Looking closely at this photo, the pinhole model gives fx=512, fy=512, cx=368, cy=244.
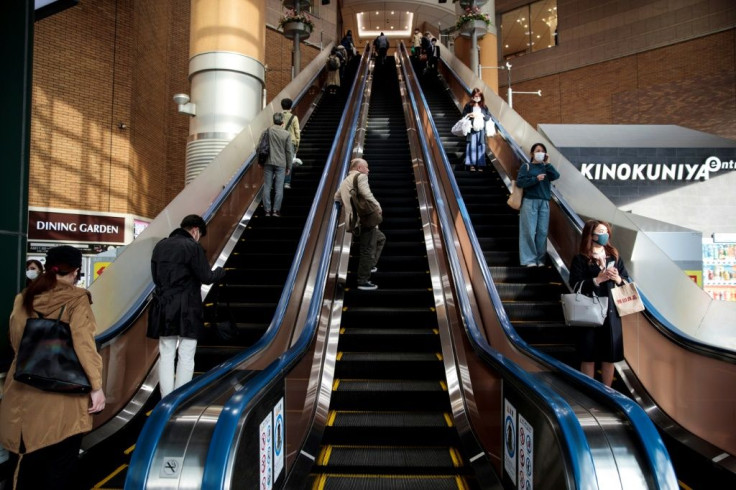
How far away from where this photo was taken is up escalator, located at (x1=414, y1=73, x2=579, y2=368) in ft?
13.9

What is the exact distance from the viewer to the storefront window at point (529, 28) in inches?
766

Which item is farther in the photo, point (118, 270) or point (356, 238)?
point (356, 238)

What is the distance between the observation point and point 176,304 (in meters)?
3.40

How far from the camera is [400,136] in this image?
32.5 feet

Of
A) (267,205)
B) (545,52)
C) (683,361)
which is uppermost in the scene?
(545,52)

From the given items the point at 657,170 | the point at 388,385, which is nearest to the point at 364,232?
the point at 388,385

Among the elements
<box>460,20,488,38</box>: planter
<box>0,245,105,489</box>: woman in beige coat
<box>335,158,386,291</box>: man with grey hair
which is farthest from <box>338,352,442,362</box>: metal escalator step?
<box>460,20,488,38</box>: planter

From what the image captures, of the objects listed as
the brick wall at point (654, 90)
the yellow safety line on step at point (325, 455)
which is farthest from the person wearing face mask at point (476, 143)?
the brick wall at point (654, 90)

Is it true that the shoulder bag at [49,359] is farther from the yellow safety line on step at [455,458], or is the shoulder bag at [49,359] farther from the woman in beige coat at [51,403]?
the yellow safety line on step at [455,458]

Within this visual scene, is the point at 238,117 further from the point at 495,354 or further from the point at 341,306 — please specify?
the point at 495,354

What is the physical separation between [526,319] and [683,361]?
50.5 inches

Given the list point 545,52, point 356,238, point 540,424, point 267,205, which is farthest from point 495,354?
point 545,52

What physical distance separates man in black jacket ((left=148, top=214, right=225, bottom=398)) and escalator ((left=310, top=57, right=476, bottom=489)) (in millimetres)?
1070

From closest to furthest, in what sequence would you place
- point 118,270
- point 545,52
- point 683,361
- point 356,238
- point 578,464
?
point 578,464 < point 683,361 < point 118,270 < point 356,238 < point 545,52
